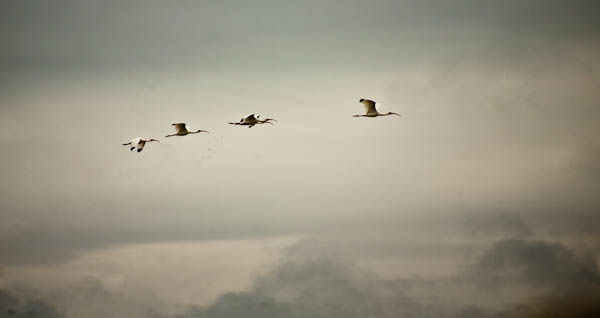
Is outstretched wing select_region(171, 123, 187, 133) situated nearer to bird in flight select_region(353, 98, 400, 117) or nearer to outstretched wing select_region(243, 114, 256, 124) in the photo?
outstretched wing select_region(243, 114, 256, 124)

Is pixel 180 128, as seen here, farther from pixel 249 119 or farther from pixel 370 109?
pixel 370 109

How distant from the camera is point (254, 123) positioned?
14225 centimetres

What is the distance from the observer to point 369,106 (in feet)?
433

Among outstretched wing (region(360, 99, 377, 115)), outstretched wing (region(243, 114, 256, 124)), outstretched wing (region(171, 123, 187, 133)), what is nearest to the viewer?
outstretched wing (region(360, 99, 377, 115))

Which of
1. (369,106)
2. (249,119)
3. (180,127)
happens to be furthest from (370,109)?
(180,127)

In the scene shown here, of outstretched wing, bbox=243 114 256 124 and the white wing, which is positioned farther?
the white wing

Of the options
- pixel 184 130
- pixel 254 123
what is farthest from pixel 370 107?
pixel 184 130

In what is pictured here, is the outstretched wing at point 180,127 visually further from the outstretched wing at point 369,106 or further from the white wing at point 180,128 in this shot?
the outstretched wing at point 369,106

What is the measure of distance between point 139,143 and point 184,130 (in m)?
8.65

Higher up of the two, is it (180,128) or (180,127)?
(180,127)

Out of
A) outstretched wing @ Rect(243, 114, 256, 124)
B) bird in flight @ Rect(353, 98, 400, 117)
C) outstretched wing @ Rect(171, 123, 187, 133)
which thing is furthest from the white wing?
bird in flight @ Rect(353, 98, 400, 117)

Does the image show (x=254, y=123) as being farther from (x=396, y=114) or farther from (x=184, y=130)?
(x=396, y=114)

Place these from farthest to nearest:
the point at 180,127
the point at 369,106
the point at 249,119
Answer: the point at 180,127, the point at 249,119, the point at 369,106

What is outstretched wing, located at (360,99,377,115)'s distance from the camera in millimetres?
130925
